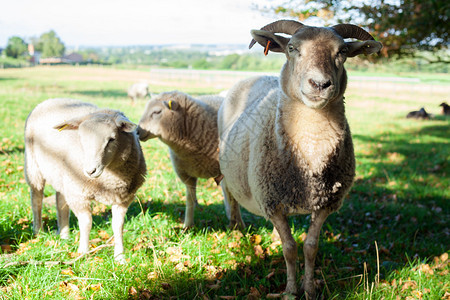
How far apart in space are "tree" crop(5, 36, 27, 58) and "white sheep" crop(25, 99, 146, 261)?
77177 millimetres

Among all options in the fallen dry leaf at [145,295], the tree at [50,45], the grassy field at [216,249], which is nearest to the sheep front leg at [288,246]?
the grassy field at [216,249]

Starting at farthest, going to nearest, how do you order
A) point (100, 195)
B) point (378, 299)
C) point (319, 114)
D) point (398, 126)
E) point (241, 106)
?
point (398, 126)
point (241, 106)
point (100, 195)
point (378, 299)
point (319, 114)

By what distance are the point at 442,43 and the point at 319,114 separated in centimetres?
910

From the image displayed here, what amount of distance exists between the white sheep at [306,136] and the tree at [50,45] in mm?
80871

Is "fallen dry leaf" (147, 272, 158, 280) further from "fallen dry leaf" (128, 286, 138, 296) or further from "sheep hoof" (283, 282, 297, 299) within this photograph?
"sheep hoof" (283, 282, 297, 299)

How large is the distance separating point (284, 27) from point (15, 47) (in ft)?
262

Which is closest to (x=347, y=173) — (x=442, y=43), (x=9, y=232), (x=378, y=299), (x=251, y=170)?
(x=251, y=170)

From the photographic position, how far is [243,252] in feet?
12.3

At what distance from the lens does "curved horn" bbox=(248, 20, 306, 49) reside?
2893mm

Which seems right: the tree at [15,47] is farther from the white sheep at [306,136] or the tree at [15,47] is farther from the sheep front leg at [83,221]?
the white sheep at [306,136]

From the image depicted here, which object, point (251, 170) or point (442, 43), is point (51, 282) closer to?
point (251, 170)

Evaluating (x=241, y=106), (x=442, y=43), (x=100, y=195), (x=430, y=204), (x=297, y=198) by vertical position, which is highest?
(x=442, y=43)

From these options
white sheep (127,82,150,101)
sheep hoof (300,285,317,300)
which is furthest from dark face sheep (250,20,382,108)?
white sheep (127,82,150,101)

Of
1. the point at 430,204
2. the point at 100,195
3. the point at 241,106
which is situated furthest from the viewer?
the point at 430,204
